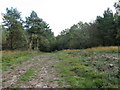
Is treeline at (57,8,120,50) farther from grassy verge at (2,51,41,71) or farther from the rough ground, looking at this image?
the rough ground

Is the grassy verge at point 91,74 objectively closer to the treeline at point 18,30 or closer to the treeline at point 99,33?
the treeline at point 18,30

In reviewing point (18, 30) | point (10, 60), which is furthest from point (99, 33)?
point (10, 60)

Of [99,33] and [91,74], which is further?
[99,33]

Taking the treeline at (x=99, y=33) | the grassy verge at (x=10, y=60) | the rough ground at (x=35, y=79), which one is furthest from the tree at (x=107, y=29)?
the rough ground at (x=35, y=79)

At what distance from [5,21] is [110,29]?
3124cm

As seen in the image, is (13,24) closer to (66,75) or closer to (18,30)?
(18,30)

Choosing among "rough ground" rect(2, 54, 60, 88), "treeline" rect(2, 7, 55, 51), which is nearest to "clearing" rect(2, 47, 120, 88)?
"rough ground" rect(2, 54, 60, 88)

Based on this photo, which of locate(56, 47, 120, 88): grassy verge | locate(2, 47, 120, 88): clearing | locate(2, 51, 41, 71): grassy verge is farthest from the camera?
locate(2, 51, 41, 71): grassy verge

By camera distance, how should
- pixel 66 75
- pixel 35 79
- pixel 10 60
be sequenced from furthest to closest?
pixel 10 60
pixel 66 75
pixel 35 79

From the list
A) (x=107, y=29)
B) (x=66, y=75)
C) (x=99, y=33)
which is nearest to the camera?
(x=66, y=75)

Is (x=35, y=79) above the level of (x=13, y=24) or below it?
below

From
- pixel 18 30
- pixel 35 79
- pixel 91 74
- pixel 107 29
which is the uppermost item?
pixel 107 29

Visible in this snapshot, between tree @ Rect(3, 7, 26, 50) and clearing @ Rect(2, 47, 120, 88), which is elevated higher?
tree @ Rect(3, 7, 26, 50)

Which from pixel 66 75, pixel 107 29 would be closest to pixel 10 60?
pixel 66 75
